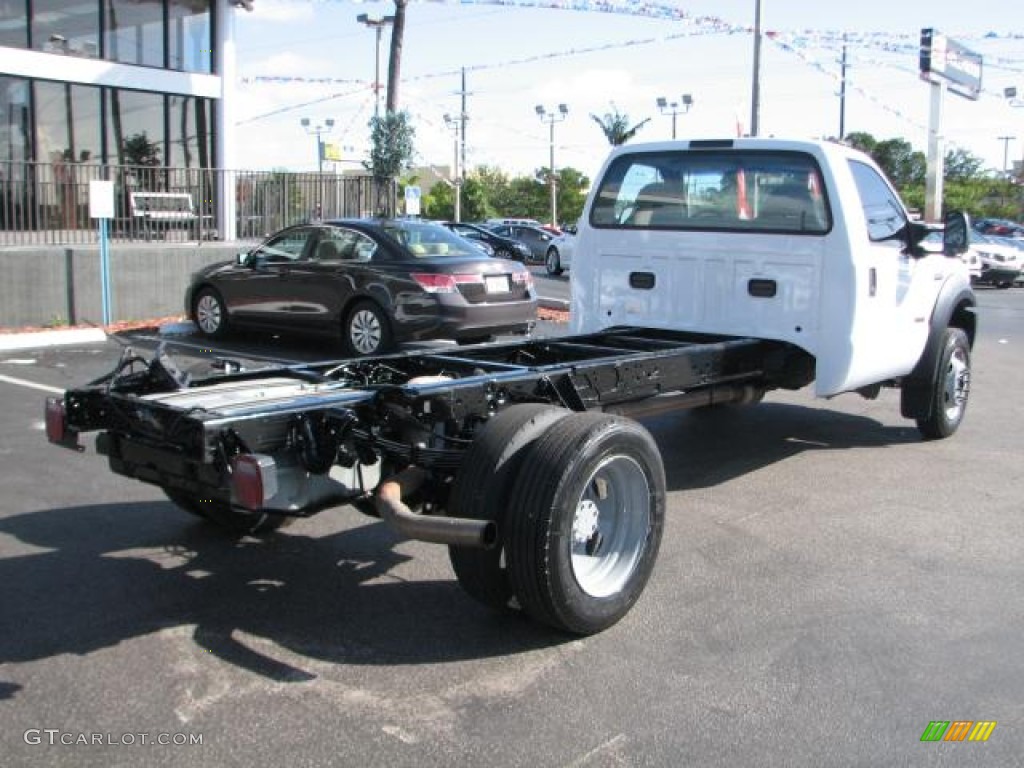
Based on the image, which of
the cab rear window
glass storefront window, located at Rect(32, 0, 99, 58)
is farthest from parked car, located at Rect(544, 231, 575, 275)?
the cab rear window

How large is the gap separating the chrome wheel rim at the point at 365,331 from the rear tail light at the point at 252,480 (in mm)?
7624

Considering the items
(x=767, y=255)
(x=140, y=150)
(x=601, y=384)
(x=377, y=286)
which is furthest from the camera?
(x=140, y=150)

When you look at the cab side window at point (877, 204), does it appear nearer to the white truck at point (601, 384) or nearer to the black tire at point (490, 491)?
the white truck at point (601, 384)

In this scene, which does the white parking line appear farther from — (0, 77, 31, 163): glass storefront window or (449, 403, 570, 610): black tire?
(0, 77, 31, 163): glass storefront window

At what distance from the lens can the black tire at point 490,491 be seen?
12.6 feet

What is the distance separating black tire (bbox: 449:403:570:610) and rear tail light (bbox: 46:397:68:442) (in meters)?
1.69

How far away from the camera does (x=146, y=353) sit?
469 inches

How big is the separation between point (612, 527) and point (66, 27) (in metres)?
16.7

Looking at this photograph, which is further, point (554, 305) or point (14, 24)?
point (554, 305)

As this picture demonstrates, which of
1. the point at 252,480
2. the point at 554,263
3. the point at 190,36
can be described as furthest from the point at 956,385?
the point at 554,263

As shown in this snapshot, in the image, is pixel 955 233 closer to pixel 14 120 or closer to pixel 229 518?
pixel 229 518

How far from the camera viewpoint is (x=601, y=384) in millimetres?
4988

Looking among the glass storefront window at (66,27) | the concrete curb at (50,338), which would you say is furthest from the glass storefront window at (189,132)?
the concrete curb at (50,338)

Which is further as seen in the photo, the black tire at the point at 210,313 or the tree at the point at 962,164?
the tree at the point at 962,164
